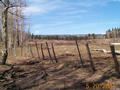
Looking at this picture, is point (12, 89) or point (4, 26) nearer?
point (12, 89)

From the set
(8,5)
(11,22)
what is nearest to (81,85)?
(8,5)

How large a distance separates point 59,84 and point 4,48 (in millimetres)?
6577

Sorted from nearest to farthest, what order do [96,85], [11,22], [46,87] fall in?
[96,85] < [46,87] < [11,22]

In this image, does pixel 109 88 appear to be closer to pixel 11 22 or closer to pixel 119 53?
pixel 119 53

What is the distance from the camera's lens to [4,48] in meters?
9.05

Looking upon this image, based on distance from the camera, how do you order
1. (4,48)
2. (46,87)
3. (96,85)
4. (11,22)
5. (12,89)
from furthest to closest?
(11,22)
(4,48)
(12,89)
(46,87)
(96,85)

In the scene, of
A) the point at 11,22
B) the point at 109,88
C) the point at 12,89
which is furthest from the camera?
the point at 11,22

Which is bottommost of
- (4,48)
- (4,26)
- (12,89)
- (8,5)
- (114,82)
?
(12,89)

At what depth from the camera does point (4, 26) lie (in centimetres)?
915

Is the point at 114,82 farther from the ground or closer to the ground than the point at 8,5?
closer to the ground

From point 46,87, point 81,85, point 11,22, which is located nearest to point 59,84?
point 46,87

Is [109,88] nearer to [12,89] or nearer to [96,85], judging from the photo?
[96,85]

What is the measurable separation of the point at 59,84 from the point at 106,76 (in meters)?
1.68

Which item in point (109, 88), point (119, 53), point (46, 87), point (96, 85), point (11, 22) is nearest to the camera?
point (109, 88)
